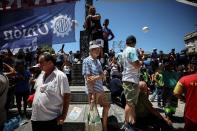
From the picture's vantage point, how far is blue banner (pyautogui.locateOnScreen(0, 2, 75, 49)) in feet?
36.5

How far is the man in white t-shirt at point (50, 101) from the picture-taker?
4.93 metres

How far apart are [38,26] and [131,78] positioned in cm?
506

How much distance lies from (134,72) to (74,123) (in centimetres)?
161

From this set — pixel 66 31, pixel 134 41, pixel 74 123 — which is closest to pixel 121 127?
pixel 74 123

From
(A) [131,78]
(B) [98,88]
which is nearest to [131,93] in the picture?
(A) [131,78]

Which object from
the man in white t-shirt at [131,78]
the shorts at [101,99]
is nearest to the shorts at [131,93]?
the man in white t-shirt at [131,78]

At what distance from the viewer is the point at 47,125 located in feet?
16.3

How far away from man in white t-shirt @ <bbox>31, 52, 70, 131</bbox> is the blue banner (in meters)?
6.17

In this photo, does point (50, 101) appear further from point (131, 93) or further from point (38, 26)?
point (38, 26)

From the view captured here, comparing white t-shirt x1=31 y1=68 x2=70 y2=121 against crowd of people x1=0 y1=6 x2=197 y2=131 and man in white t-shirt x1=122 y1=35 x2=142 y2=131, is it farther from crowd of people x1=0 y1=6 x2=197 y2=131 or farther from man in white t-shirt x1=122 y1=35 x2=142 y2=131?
man in white t-shirt x1=122 y1=35 x2=142 y2=131

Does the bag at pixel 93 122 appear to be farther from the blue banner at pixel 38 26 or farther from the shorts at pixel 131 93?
the blue banner at pixel 38 26

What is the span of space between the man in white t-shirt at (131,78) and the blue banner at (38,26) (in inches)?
178

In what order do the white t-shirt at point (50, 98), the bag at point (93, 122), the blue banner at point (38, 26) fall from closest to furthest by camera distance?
the white t-shirt at point (50, 98) → the bag at point (93, 122) → the blue banner at point (38, 26)

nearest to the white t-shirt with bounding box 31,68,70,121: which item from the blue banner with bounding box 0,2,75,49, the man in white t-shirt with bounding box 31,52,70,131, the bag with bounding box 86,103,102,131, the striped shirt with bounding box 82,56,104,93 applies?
the man in white t-shirt with bounding box 31,52,70,131
